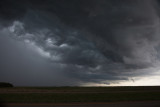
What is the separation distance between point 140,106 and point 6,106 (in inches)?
362

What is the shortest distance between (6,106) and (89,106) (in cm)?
571

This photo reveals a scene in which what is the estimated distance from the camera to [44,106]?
12.2 meters

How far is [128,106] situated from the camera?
39.8 feet

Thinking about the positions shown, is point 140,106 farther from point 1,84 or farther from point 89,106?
point 1,84

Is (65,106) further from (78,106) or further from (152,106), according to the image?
(152,106)

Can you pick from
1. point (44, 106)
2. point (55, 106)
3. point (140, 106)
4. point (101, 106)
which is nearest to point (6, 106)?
point (44, 106)

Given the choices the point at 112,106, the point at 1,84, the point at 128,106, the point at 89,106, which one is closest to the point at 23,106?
the point at 89,106

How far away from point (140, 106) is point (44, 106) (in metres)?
6.59

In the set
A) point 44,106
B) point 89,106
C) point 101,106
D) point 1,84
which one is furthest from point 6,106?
point 1,84

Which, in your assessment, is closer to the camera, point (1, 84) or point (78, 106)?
point (78, 106)

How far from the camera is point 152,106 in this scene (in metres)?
12.1

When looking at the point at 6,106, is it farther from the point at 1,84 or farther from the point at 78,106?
the point at 1,84

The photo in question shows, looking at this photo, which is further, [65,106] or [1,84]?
[1,84]

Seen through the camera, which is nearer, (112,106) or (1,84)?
(112,106)
